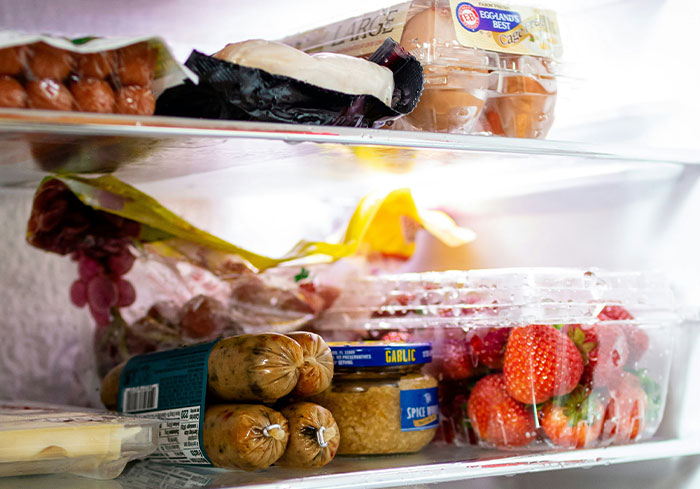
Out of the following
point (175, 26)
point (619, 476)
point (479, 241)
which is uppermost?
point (175, 26)

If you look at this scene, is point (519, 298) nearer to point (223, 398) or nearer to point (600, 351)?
point (600, 351)

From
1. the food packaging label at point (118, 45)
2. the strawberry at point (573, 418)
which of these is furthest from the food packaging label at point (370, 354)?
the food packaging label at point (118, 45)

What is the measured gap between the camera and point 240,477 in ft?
2.91

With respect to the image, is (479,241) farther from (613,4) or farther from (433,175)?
(613,4)

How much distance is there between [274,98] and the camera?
866 millimetres

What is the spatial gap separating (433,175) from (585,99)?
0.29 meters

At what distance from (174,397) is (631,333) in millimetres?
659

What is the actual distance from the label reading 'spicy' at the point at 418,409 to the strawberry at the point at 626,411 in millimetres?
249

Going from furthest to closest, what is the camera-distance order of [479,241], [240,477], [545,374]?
[479,241] < [545,374] < [240,477]

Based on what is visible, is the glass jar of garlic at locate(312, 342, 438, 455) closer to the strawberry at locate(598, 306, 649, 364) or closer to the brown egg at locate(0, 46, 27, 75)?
the strawberry at locate(598, 306, 649, 364)

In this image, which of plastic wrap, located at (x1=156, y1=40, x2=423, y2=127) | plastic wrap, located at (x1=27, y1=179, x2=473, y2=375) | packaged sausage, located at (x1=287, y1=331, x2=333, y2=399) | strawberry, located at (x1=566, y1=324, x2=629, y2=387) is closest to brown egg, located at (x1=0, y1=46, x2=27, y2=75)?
plastic wrap, located at (x1=156, y1=40, x2=423, y2=127)

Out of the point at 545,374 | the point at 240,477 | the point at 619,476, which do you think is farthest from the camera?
the point at 619,476

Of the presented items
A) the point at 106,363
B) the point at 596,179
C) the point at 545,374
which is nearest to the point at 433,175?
the point at 596,179

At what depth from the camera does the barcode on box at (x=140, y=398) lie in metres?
0.99
